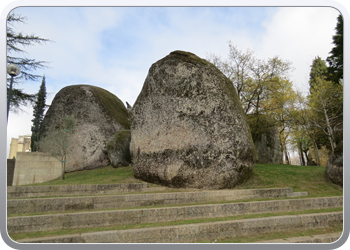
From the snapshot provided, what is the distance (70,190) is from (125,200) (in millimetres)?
2771

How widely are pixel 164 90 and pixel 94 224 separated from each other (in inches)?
251

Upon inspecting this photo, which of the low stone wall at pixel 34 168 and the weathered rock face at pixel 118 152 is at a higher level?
the weathered rock face at pixel 118 152

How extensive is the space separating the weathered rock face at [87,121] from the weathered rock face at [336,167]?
13.4 meters

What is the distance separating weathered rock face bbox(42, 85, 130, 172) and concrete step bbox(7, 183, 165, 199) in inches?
325

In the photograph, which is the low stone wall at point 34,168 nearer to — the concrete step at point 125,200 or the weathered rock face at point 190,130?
the weathered rock face at point 190,130

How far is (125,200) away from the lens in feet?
23.1

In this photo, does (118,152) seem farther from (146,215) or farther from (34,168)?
(146,215)

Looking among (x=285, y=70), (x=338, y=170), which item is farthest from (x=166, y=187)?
(x=285, y=70)

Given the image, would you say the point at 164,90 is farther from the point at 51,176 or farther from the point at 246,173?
the point at 51,176

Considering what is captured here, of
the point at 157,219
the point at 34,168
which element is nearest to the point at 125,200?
the point at 157,219

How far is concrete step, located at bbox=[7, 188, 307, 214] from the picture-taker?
6168 millimetres

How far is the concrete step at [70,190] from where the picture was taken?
8.31 meters

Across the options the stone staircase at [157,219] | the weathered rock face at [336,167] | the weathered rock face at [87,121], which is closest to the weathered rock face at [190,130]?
the stone staircase at [157,219]

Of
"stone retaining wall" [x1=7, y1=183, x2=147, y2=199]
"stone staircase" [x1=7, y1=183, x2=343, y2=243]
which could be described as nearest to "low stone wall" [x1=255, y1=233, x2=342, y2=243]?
"stone staircase" [x1=7, y1=183, x2=343, y2=243]
